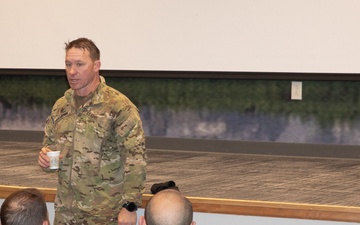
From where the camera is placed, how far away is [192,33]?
764cm

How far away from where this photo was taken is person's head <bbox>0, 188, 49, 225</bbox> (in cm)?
241

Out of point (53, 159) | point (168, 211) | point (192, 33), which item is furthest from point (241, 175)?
point (168, 211)

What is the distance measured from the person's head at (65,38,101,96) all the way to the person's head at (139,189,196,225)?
99 cm

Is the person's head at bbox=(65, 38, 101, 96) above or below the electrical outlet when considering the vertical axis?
above

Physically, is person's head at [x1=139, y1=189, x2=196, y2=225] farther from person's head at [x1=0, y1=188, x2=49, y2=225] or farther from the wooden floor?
the wooden floor

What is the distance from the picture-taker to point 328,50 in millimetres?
7219

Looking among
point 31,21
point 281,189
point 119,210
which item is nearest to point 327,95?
point 281,189

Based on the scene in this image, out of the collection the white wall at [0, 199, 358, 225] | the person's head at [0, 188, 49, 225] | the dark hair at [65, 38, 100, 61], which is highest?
the dark hair at [65, 38, 100, 61]

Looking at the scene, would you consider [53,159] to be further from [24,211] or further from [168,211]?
[168,211]

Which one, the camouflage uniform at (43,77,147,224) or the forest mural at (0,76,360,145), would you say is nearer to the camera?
the camouflage uniform at (43,77,147,224)

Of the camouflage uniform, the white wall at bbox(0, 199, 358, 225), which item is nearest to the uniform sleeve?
the camouflage uniform

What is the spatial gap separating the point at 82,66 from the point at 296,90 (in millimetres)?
4529

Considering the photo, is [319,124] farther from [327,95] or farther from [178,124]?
[178,124]

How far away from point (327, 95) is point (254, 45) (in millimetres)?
828
